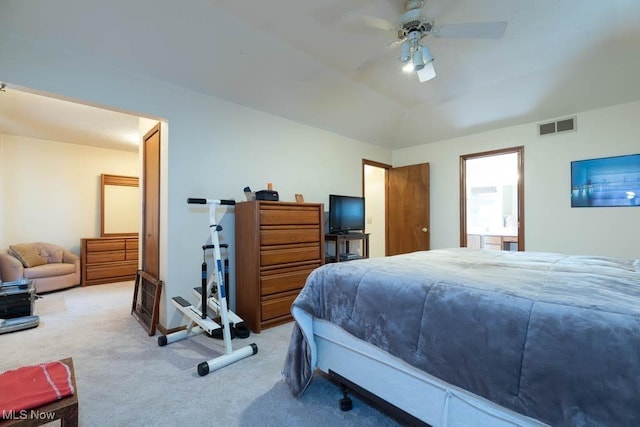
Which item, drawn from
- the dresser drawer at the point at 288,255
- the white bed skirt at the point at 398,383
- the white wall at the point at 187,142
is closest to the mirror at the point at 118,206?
the white wall at the point at 187,142

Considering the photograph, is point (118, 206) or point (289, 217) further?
point (118, 206)

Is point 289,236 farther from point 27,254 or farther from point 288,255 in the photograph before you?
point 27,254

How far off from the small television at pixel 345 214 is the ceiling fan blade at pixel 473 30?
2.36 metres

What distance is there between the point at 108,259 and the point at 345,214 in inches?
177

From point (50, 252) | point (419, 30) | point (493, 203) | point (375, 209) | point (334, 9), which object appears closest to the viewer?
point (419, 30)

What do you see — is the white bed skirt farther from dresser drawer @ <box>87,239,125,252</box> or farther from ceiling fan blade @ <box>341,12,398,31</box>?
dresser drawer @ <box>87,239,125,252</box>

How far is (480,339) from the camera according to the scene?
1088 mm

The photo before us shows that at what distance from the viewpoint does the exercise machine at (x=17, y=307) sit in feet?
9.61

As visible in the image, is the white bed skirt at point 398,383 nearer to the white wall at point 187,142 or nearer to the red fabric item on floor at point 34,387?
the red fabric item on floor at point 34,387

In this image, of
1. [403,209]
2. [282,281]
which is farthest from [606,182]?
[282,281]

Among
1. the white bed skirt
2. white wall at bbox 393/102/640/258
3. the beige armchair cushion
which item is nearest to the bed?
the white bed skirt

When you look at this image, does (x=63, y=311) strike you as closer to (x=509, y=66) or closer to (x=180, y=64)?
(x=180, y=64)

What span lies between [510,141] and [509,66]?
4.32 ft

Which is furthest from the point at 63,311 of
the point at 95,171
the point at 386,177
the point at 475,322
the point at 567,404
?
the point at 386,177
